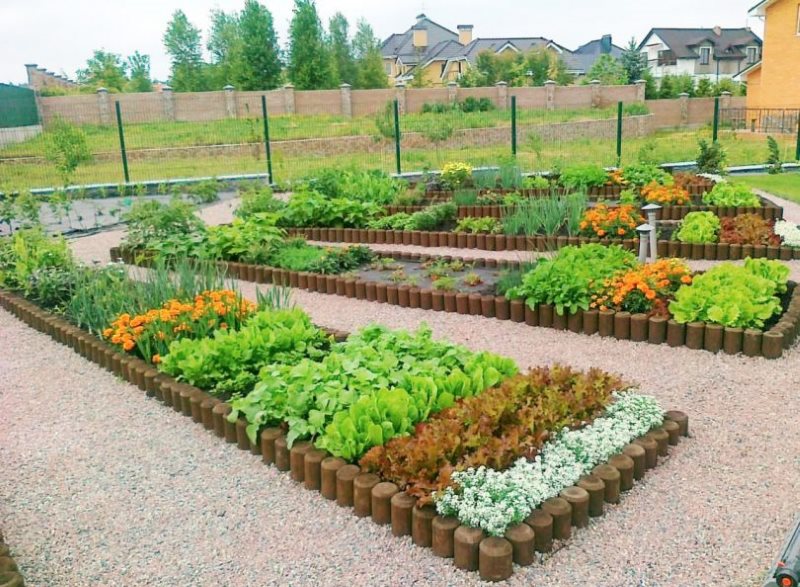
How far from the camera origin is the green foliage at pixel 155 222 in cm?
923

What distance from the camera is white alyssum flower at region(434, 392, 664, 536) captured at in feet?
10.2

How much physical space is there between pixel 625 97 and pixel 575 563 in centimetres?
4008

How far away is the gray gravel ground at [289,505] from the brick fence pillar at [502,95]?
3411 cm

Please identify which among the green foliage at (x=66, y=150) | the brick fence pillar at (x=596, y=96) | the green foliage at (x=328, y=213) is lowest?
the green foliage at (x=328, y=213)

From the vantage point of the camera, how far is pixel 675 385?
15.5ft

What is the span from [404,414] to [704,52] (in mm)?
67266

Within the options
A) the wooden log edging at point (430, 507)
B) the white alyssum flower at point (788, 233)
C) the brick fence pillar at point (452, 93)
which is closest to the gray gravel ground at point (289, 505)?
the wooden log edging at point (430, 507)

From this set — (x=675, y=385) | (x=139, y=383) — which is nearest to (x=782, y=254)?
(x=675, y=385)

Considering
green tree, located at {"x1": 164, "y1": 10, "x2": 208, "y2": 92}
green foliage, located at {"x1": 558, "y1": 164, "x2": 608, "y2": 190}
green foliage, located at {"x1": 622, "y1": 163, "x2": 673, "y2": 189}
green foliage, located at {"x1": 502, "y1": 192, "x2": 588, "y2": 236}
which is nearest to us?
green foliage, located at {"x1": 502, "y1": 192, "x2": 588, "y2": 236}

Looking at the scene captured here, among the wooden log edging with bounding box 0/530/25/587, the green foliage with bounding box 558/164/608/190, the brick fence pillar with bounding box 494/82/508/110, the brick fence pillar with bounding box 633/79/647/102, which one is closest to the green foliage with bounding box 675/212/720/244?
the green foliage with bounding box 558/164/608/190

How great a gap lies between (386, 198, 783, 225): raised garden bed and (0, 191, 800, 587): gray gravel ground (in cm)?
507

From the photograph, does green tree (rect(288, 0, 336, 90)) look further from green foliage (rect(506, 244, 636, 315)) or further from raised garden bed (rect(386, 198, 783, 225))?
green foliage (rect(506, 244, 636, 315))

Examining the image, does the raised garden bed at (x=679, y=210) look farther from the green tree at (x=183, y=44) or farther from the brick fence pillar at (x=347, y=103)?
the green tree at (x=183, y=44)

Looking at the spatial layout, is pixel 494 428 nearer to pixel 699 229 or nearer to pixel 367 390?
pixel 367 390
